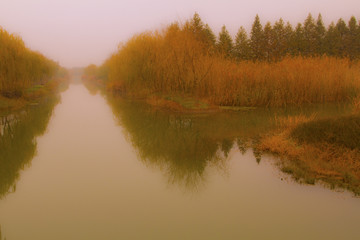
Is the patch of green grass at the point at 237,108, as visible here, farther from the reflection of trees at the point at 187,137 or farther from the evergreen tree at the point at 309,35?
the evergreen tree at the point at 309,35

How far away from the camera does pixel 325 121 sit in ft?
21.1

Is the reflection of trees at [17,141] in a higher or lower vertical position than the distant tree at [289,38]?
lower

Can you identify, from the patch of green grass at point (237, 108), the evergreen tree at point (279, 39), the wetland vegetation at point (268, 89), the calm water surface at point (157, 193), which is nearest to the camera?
the calm water surface at point (157, 193)

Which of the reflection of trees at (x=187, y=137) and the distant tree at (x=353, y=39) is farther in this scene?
the distant tree at (x=353, y=39)

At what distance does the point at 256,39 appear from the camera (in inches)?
1411

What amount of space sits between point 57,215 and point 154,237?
1.47 meters

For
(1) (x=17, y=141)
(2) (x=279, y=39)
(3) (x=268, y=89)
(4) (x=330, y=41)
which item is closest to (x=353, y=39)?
(4) (x=330, y=41)

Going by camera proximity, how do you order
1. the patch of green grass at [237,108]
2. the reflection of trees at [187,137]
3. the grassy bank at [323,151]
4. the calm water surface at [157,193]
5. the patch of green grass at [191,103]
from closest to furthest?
1. the calm water surface at [157,193]
2. the grassy bank at [323,151]
3. the reflection of trees at [187,137]
4. the patch of green grass at [237,108]
5. the patch of green grass at [191,103]

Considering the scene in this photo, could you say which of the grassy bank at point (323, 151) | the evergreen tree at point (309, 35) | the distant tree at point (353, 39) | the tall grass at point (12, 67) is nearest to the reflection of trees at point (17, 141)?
the tall grass at point (12, 67)

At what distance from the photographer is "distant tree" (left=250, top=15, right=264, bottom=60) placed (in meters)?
35.2

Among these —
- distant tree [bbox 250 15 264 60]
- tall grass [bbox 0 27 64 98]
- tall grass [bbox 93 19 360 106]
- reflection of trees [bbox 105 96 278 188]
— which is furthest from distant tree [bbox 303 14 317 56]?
tall grass [bbox 0 27 64 98]

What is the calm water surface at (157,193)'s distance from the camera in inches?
145

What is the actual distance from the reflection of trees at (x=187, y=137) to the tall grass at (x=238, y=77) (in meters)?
1.87

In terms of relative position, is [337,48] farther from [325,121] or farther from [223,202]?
[223,202]
